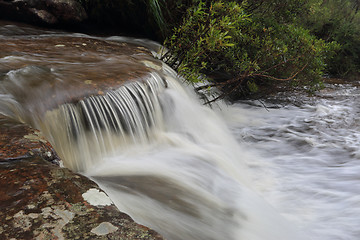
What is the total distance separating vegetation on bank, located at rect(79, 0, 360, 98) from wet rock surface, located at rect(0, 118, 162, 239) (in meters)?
3.57

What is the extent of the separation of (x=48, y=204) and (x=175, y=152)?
2.47 m

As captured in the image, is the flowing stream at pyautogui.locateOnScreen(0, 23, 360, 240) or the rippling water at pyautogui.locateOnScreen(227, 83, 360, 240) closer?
the flowing stream at pyautogui.locateOnScreen(0, 23, 360, 240)

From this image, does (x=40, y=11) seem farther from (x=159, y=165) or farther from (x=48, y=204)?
(x=48, y=204)

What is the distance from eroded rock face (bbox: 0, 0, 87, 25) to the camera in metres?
6.44

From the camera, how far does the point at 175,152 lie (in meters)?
3.82

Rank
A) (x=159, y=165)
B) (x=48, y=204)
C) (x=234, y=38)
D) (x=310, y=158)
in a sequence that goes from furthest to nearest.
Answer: (x=234, y=38) → (x=310, y=158) → (x=159, y=165) → (x=48, y=204)

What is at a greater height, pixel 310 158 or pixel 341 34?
pixel 341 34

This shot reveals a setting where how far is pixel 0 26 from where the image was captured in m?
5.92

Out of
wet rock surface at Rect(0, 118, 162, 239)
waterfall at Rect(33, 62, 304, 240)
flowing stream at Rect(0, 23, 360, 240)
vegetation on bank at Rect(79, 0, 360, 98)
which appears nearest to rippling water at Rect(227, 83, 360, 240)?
flowing stream at Rect(0, 23, 360, 240)

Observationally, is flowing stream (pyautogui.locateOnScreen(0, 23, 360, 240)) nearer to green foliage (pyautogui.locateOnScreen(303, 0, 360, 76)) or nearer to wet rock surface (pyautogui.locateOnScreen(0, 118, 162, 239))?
wet rock surface (pyautogui.locateOnScreen(0, 118, 162, 239))

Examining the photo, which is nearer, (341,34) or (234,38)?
(234,38)

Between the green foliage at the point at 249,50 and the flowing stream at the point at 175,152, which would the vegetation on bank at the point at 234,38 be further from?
the flowing stream at the point at 175,152

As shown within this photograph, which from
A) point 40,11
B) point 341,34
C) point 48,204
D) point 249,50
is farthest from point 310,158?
point 341,34

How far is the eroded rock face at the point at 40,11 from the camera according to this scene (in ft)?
21.1
